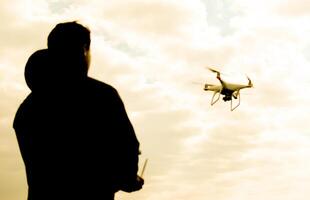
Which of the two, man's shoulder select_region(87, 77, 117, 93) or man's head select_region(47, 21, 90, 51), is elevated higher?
man's head select_region(47, 21, 90, 51)

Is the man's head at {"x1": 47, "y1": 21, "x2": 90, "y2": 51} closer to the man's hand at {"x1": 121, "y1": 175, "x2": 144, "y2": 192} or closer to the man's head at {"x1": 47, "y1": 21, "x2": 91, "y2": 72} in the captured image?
the man's head at {"x1": 47, "y1": 21, "x2": 91, "y2": 72}

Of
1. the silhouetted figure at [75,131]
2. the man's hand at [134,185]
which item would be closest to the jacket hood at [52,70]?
the silhouetted figure at [75,131]

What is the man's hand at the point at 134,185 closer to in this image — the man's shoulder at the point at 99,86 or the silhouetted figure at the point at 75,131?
the silhouetted figure at the point at 75,131

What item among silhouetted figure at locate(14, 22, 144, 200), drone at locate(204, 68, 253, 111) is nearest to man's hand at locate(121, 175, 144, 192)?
silhouetted figure at locate(14, 22, 144, 200)

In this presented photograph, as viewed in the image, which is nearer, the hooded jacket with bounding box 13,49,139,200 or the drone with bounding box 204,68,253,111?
the hooded jacket with bounding box 13,49,139,200

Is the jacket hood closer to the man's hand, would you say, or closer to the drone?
the man's hand

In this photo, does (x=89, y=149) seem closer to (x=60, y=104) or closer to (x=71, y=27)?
(x=60, y=104)

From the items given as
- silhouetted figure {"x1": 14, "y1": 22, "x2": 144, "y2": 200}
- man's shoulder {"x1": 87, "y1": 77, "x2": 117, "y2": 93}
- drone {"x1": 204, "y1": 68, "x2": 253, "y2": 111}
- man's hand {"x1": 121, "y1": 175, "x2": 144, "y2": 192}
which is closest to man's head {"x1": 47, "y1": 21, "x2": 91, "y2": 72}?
silhouetted figure {"x1": 14, "y1": 22, "x2": 144, "y2": 200}

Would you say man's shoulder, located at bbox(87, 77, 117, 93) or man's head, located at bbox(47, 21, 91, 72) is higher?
man's head, located at bbox(47, 21, 91, 72)
